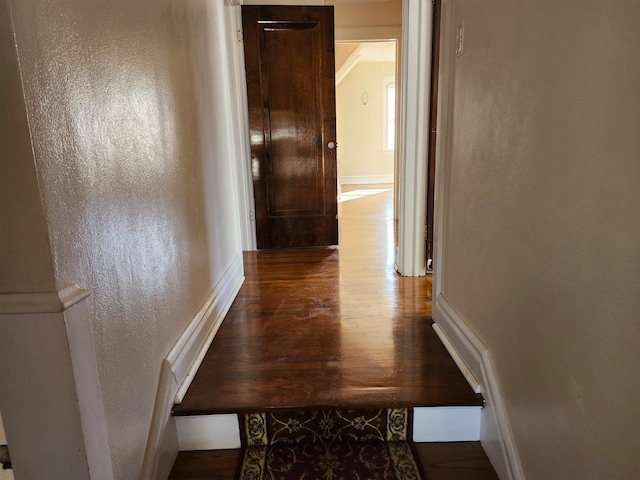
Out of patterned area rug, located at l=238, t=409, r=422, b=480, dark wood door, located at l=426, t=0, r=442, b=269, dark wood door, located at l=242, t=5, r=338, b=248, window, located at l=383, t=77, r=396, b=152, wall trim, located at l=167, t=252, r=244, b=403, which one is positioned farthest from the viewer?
window, located at l=383, t=77, r=396, b=152

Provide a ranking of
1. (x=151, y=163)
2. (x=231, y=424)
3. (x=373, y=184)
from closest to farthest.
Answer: (x=151, y=163) → (x=231, y=424) → (x=373, y=184)

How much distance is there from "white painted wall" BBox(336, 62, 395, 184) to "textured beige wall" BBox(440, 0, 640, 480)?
737cm

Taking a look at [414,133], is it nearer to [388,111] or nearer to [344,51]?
[344,51]

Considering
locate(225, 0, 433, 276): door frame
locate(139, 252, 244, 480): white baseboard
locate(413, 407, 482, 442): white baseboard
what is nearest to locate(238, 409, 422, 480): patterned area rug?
locate(413, 407, 482, 442): white baseboard

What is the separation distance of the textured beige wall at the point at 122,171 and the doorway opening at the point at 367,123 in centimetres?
651

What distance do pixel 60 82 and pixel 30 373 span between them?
59 cm

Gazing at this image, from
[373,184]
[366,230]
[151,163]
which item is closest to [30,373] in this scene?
[151,163]

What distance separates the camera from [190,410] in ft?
4.71

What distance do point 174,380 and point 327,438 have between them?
567 millimetres

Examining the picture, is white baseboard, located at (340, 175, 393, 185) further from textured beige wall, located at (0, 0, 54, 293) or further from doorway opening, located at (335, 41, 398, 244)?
textured beige wall, located at (0, 0, 54, 293)

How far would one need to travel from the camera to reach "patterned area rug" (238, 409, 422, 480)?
1.41 m

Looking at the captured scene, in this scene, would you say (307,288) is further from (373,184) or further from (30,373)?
(373,184)

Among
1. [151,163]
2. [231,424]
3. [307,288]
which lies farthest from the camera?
[307,288]

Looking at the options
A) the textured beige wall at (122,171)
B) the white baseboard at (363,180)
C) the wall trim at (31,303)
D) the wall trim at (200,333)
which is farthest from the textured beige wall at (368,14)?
the white baseboard at (363,180)
